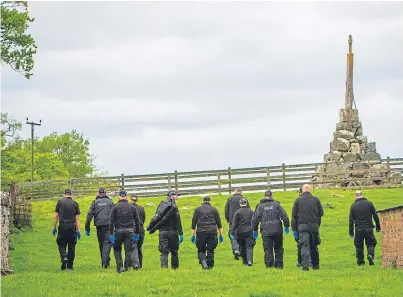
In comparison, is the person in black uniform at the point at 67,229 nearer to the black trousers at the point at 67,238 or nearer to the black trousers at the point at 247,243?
the black trousers at the point at 67,238

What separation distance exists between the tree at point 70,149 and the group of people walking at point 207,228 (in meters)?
86.3

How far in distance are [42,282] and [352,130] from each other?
39.4 m

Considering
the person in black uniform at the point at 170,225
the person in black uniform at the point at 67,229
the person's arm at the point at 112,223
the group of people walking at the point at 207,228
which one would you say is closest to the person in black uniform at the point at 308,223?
the group of people walking at the point at 207,228

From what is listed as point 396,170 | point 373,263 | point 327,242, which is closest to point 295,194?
point 396,170

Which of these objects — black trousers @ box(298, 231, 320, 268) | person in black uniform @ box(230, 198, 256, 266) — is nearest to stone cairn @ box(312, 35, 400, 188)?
person in black uniform @ box(230, 198, 256, 266)

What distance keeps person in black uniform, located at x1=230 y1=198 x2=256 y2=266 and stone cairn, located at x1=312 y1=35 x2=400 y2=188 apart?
24064mm

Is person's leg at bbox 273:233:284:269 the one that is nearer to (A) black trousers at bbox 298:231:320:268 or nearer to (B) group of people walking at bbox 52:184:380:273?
(B) group of people walking at bbox 52:184:380:273

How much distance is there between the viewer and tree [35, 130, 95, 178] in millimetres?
113562

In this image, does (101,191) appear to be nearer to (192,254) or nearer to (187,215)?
(192,254)

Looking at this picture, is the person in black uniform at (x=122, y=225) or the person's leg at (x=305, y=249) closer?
the person's leg at (x=305, y=249)

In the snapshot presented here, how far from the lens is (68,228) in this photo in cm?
2620

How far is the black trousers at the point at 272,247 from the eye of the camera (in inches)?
986

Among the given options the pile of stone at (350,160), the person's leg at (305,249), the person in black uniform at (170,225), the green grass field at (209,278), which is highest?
the pile of stone at (350,160)

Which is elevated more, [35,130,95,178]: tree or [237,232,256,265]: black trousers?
[35,130,95,178]: tree
